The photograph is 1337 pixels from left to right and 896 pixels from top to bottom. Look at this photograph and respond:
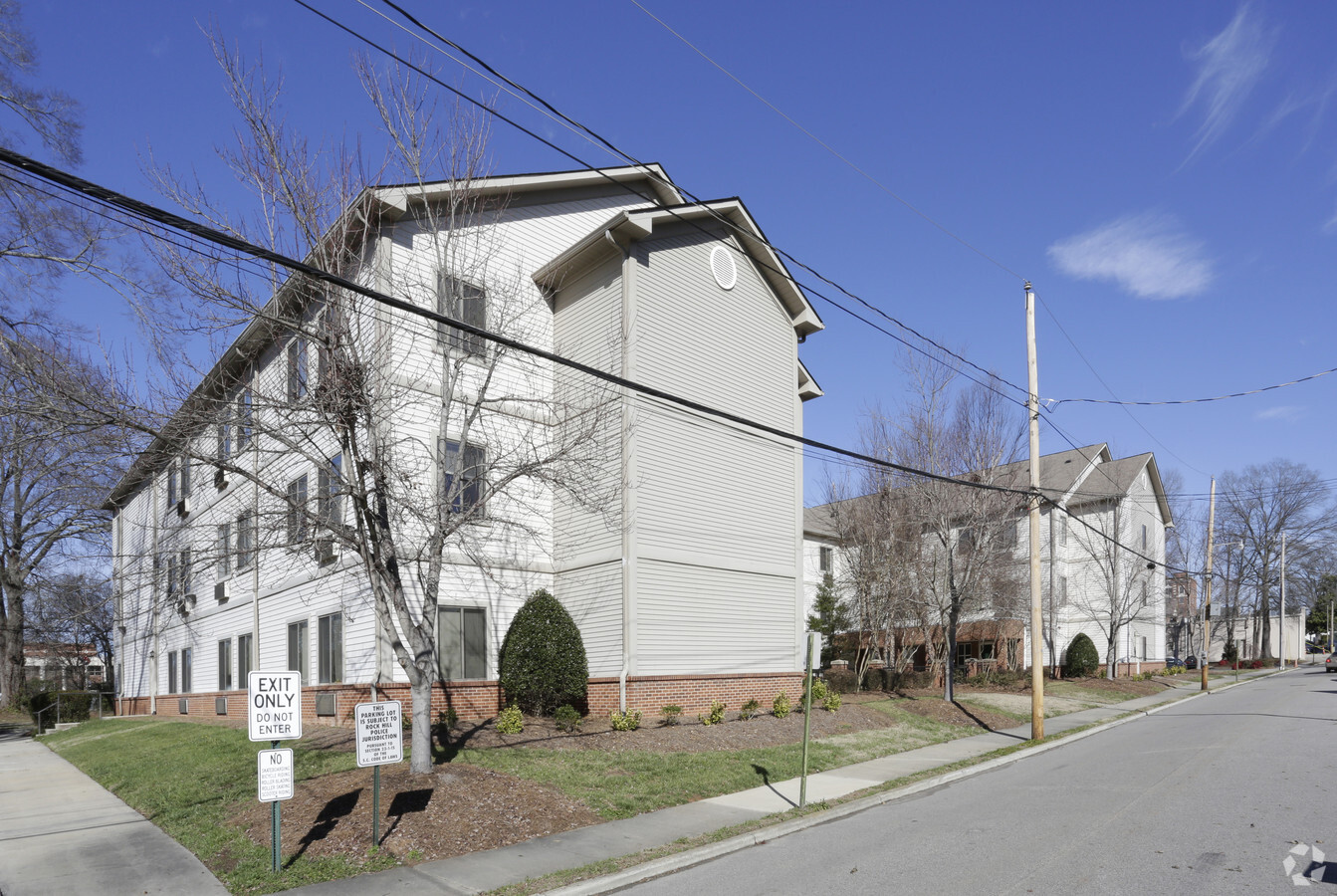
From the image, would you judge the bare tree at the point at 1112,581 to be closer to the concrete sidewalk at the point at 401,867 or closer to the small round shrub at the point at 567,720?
the concrete sidewalk at the point at 401,867

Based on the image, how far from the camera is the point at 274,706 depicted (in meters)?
9.16

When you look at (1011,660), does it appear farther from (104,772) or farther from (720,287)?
(104,772)

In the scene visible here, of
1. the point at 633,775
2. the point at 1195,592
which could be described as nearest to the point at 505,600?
the point at 633,775

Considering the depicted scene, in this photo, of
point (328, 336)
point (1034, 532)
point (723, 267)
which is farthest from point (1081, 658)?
point (328, 336)

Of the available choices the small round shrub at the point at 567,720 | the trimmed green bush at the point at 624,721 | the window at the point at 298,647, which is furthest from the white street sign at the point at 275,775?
the window at the point at 298,647

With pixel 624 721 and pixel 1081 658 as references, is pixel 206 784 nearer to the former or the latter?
pixel 624 721

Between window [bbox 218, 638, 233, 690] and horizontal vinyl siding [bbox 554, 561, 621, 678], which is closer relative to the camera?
horizontal vinyl siding [bbox 554, 561, 621, 678]

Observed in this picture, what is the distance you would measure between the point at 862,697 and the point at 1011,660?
17939mm

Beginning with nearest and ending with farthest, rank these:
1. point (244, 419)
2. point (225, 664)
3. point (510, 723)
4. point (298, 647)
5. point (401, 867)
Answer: point (401, 867) → point (244, 419) → point (510, 723) → point (298, 647) → point (225, 664)

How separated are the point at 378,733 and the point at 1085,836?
7.95 m

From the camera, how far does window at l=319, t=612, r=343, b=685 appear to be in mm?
18938

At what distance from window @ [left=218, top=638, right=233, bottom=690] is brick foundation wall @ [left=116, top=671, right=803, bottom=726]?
6.74 metres

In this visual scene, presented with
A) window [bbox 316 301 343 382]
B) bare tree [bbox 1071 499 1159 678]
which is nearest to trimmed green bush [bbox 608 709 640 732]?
window [bbox 316 301 343 382]

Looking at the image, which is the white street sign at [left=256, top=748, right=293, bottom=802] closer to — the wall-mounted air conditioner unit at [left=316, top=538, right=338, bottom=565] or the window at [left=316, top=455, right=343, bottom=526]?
the window at [left=316, top=455, right=343, bottom=526]
